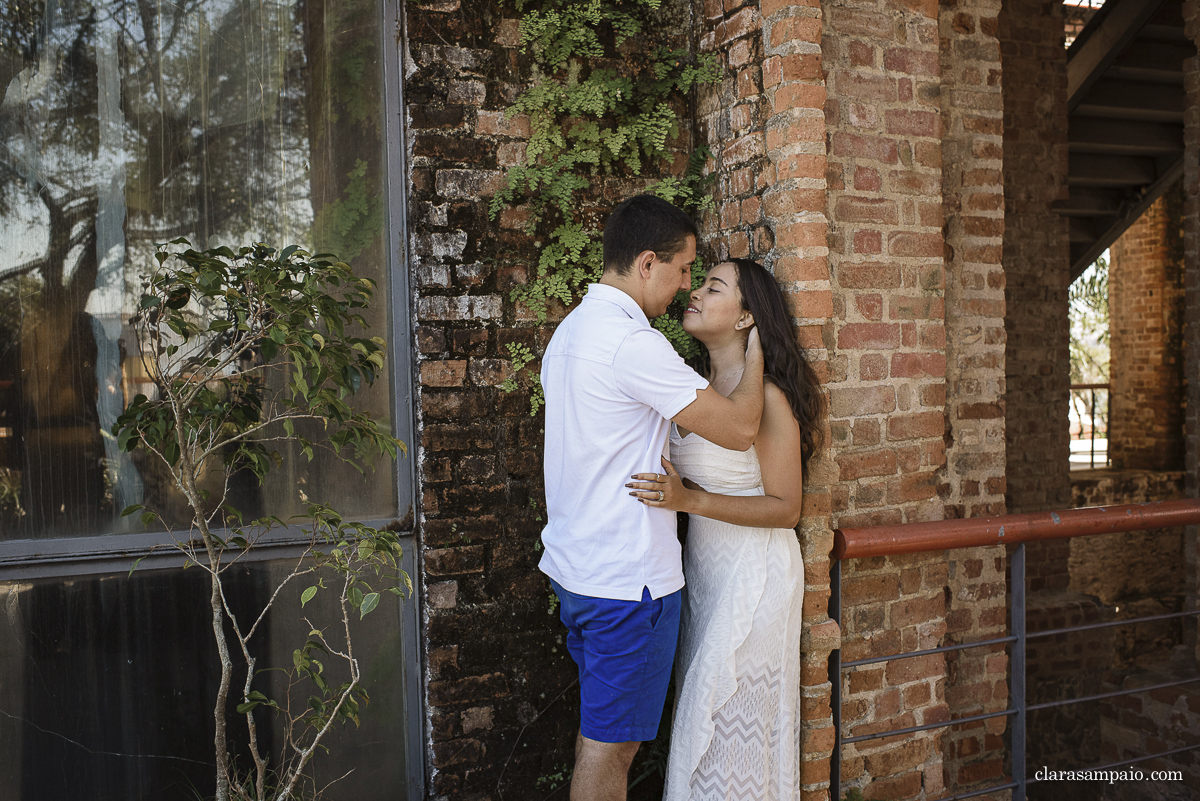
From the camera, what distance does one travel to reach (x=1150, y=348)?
10047mm

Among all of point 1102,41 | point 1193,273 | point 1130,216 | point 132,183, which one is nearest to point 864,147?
point 132,183

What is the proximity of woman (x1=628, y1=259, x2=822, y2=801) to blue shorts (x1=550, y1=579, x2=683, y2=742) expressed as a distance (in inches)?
8.1

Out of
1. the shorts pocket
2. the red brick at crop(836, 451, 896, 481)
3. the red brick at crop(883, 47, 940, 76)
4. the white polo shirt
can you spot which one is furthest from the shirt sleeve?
the red brick at crop(883, 47, 940, 76)

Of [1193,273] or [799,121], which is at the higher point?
[799,121]

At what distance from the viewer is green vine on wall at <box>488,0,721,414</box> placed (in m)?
2.73

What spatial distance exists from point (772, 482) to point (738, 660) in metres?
0.51

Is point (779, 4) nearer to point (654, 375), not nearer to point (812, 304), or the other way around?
point (812, 304)

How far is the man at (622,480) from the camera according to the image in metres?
2.16

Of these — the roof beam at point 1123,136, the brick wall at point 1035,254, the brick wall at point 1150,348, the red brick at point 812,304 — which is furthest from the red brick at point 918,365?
the brick wall at point 1150,348

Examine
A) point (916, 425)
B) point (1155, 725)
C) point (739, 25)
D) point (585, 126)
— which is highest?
point (739, 25)

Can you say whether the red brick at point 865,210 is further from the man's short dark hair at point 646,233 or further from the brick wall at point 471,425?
the brick wall at point 471,425

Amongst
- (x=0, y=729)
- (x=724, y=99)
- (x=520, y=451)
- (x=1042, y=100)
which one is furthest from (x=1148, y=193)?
(x=0, y=729)

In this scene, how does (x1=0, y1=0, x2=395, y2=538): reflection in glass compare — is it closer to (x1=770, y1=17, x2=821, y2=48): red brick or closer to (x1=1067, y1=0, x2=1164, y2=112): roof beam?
(x1=770, y1=17, x2=821, y2=48): red brick

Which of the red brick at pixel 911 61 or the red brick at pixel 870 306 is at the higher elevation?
the red brick at pixel 911 61
